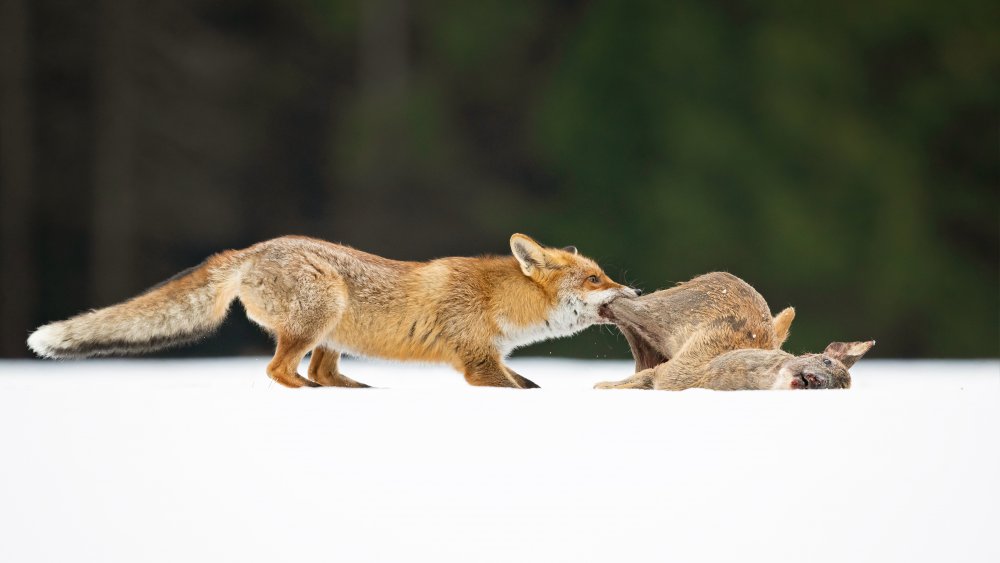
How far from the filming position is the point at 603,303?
3.39m

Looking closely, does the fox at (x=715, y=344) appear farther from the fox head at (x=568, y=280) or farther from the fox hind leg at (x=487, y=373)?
the fox hind leg at (x=487, y=373)

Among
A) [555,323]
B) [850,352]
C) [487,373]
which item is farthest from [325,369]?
[850,352]

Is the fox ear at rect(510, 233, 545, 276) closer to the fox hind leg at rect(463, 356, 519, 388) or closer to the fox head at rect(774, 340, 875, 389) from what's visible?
the fox hind leg at rect(463, 356, 519, 388)

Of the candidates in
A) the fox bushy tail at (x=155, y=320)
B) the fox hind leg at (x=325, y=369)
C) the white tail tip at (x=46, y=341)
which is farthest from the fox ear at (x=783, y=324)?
the white tail tip at (x=46, y=341)

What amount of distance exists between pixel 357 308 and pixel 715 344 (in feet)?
3.42

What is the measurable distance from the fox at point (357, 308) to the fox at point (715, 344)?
4.3 inches

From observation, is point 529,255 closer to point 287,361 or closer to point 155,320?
point 287,361

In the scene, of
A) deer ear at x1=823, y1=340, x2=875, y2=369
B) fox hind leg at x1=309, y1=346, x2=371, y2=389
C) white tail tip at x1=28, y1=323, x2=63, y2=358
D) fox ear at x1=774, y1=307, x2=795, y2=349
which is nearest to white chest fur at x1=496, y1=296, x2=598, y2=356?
fox hind leg at x1=309, y1=346, x2=371, y2=389

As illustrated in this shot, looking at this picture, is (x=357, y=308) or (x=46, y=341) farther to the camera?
(x=357, y=308)

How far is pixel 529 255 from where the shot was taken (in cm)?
345

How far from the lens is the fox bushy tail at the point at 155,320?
10.0ft

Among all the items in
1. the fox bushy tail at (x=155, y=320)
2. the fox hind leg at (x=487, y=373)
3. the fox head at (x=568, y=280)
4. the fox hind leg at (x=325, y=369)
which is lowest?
the fox hind leg at (x=325, y=369)

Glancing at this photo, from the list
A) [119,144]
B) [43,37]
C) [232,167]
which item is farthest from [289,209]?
[43,37]

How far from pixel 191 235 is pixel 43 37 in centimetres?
221
